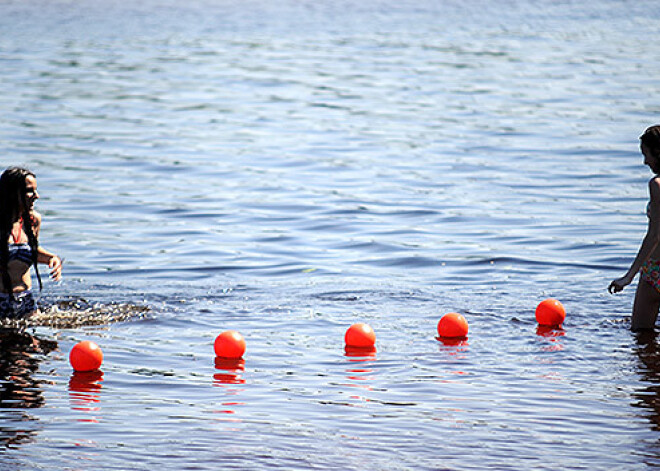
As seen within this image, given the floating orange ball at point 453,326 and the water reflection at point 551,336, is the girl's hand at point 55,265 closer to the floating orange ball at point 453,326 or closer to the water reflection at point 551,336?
the floating orange ball at point 453,326

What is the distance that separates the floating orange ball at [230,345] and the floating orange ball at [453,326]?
81.6 inches

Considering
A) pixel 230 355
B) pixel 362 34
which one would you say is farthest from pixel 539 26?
pixel 230 355

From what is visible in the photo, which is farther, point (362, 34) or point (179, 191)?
point (362, 34)

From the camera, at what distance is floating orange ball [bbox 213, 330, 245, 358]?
9594mm

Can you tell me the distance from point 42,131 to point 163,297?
1383 cm

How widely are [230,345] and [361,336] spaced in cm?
130

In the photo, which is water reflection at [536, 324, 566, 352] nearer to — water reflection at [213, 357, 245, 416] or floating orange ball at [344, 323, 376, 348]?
floating orange ball at [344, 323, 376, 348]

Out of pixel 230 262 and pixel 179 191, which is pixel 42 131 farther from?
pixel 230 262

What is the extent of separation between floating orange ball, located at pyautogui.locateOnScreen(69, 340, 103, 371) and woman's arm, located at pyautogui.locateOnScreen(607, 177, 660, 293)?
4.85 m

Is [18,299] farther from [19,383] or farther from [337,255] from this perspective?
[337,255]

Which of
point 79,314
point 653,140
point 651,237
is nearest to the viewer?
point 653,140

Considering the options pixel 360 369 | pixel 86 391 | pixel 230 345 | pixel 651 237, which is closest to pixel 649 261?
pixel 651 237

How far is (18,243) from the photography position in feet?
33.8

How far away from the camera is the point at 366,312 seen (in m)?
11.4
